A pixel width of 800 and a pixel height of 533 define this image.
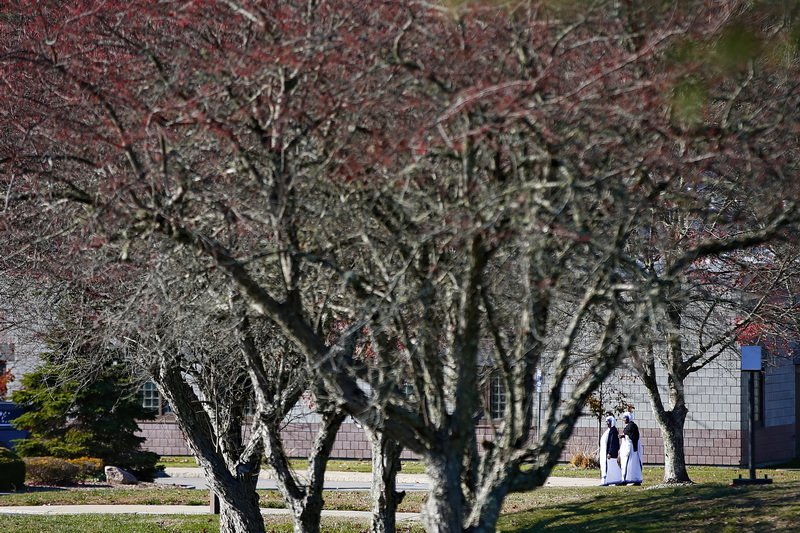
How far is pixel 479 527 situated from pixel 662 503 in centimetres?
855

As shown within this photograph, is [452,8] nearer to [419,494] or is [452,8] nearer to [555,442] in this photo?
[555,442]

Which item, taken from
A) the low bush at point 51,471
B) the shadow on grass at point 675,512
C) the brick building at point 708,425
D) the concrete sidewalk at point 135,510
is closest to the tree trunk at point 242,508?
the shadow on grass at point 675,512

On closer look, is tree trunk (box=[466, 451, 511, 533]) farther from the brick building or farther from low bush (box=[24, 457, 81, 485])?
the brick building

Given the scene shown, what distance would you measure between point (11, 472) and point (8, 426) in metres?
7.69

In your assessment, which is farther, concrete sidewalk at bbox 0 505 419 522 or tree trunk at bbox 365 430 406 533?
concrete sidewalk at bbox 0 505 419 522

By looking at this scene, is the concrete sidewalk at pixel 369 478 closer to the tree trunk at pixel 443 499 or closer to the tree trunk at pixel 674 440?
the tree trunk at pixel 674 440

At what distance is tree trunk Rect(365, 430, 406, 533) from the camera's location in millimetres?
10938

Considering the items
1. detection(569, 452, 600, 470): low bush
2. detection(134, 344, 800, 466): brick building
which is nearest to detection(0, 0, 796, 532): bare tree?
detection(134, 344, 800, 466): brick building

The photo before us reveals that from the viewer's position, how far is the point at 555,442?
23.0 ft

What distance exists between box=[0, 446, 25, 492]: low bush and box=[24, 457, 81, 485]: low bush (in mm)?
756

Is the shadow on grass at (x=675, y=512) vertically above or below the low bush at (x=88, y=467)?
above

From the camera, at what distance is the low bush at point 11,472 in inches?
822

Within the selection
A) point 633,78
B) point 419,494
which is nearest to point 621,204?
point 633,78

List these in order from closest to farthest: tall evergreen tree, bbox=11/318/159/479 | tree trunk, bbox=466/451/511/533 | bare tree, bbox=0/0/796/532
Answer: bare tree, bbox=0/0/796/532 < tree trunk, bbox=466/451/511/533 < tall evergreen tree, bbox=11/318/159/479
